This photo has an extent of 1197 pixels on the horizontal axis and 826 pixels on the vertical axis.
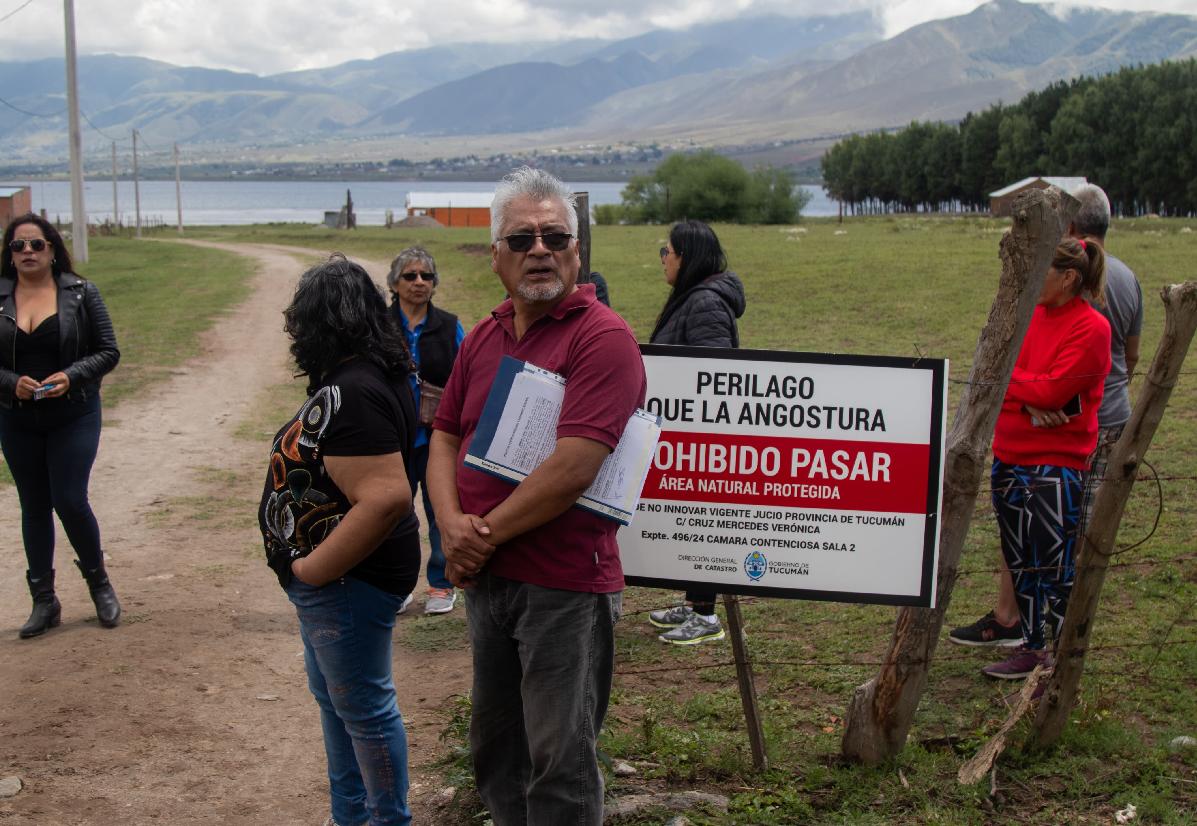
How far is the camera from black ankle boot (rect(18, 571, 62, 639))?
5711 mm

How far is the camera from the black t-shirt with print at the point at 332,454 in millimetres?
3217

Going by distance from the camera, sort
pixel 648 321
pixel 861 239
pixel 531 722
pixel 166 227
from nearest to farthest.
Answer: pixel 531 722 < pixel 648 321 < pixel 861 239 < pixel 166 227

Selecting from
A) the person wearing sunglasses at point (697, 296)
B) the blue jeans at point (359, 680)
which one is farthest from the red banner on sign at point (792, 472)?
the person wearing sunglasses at point (697, 296)

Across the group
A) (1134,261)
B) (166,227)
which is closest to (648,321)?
(1134,261)

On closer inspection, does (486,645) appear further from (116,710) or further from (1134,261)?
(1134,261)

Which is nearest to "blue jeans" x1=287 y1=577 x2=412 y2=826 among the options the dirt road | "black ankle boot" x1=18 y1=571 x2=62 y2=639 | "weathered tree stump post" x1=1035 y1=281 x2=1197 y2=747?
the dirt road

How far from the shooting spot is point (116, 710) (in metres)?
4.89

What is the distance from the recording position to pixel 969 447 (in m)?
3.69

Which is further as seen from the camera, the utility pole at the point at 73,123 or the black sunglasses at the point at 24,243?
the utility pole at the point at 73,123

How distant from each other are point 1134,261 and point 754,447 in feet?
66.2

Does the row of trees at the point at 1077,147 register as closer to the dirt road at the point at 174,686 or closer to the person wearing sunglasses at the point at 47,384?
the dirt road at the point at 174,686

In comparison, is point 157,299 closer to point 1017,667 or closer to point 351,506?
point 1017,667

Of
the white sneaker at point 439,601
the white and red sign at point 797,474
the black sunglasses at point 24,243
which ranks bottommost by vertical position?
the white sneaker at point 439,601

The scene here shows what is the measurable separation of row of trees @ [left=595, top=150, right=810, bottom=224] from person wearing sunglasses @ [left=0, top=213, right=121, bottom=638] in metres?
58.9
